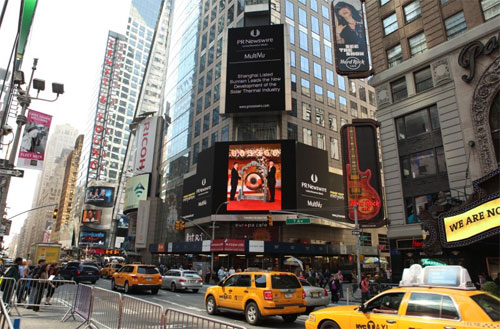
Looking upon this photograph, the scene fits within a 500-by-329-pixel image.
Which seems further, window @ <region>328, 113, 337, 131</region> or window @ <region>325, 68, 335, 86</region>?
window @ <region>325, 68, 335, 86</region>

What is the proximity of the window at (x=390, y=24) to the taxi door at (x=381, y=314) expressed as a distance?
85.7ft

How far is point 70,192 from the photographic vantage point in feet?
509

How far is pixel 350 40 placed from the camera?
30500 millimetres

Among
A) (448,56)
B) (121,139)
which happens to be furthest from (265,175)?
(121,139)

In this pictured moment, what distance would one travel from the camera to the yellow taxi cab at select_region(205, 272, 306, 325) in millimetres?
11191

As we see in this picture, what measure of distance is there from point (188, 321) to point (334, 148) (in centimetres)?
5309

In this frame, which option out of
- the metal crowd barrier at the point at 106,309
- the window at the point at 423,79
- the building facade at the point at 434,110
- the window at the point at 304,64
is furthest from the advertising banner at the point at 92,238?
the metal crowd barrier at the point at 106,309

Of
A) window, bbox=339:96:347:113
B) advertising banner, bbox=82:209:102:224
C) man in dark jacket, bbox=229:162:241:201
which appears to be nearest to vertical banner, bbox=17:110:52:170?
man in dark jacket, bbox=229:162:241:201

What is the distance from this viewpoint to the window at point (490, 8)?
2170 cm

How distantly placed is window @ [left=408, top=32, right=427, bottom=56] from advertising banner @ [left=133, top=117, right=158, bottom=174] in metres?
60.6

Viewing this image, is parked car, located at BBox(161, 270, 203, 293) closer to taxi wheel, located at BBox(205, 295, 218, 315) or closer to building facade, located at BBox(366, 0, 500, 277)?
taxi wheel, located at BBox(205, 295, 218, 315)

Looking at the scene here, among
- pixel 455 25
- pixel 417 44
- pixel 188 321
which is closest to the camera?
pixel 188 321

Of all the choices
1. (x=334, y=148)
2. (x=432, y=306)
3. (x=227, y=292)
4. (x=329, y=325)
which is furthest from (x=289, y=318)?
(x=334, y=148)

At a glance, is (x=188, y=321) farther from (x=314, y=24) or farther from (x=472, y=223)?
→ (x=314, y=24)
